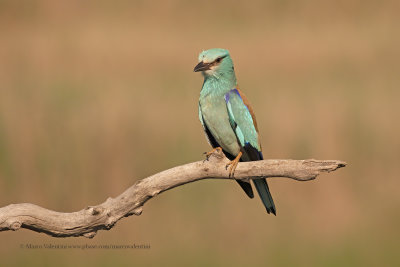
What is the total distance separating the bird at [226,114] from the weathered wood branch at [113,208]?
1.91ft

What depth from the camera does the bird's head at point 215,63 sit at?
6.14m

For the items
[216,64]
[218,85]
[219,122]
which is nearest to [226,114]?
[219,122]

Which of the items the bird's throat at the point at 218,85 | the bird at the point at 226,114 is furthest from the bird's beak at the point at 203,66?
the bird's throat at the point at 218,85

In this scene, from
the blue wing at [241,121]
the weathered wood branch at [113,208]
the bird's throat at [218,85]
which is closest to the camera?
the weathered wood branch at [113,208]

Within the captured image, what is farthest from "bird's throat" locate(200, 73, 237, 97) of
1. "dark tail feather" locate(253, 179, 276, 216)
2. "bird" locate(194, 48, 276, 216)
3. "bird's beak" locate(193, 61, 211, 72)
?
"dark tail feather" locate(253, 179, 276, 216)

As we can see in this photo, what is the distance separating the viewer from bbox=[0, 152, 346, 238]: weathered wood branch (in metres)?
5.29

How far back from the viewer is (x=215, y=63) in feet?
20.2

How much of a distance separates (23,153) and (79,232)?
603 cm

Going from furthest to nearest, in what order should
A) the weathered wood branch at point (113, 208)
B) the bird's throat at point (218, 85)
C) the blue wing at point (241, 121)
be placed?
1. the bird's throat at point (218, 85)
2. the blue wing at point (241, 121)
3. the weathered wood branch at point (113, 208)

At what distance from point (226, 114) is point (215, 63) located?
42cm

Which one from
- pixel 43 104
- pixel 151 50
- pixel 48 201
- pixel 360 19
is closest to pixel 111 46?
pixel 151 50

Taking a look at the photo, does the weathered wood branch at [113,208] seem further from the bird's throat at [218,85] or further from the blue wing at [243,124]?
the bird's throat at [218,85]

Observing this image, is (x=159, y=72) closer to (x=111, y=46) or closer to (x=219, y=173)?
(x=111, y=46)

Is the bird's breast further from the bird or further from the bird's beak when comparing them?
the bird's beak
